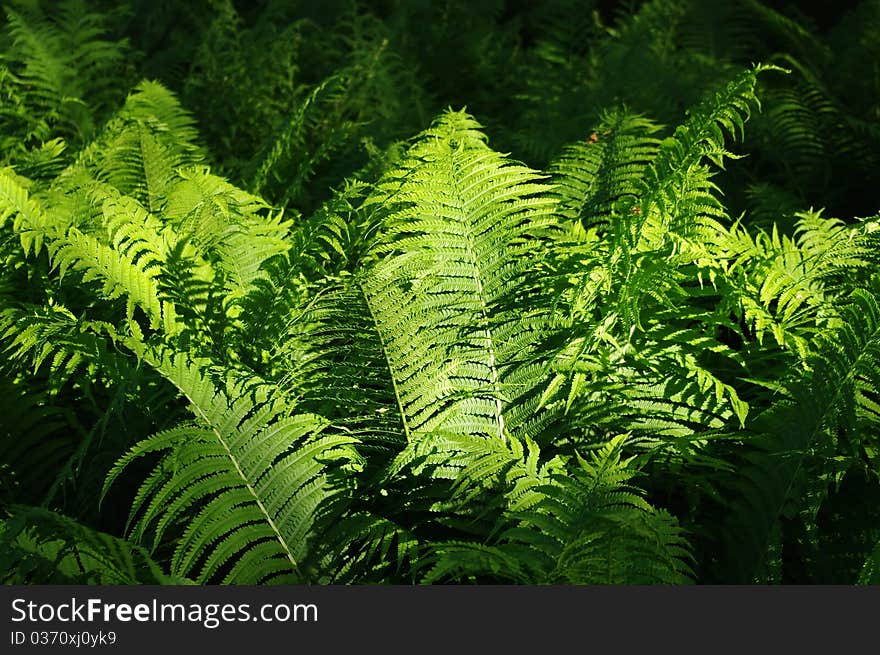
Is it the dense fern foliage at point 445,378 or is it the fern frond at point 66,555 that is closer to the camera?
the fern frond at point 66,555

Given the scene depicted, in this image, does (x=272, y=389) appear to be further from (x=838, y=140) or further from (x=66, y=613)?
(x=838, y=140)

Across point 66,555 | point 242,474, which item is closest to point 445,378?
point 242,474

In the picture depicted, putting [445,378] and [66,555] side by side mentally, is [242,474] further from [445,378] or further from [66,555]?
[445,378]

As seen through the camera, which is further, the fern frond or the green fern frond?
the green fern frond

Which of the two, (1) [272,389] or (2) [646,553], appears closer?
(2) [646,553]

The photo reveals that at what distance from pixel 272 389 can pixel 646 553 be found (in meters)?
0.86

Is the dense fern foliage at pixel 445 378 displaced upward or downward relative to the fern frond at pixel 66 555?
upward

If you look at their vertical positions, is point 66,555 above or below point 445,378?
below

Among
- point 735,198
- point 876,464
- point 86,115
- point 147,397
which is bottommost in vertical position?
point 876,464

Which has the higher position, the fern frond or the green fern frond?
the green fern frond

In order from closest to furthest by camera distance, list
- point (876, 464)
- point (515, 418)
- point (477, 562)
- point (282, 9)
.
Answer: point (477, 562) → point (876, 464) → point (515, 418) → point (282, 9)

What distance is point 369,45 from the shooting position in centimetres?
425

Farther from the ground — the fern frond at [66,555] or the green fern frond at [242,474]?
the green fern frond at [242,474]

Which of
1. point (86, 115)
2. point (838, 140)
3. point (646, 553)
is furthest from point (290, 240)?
point (838, 140)
